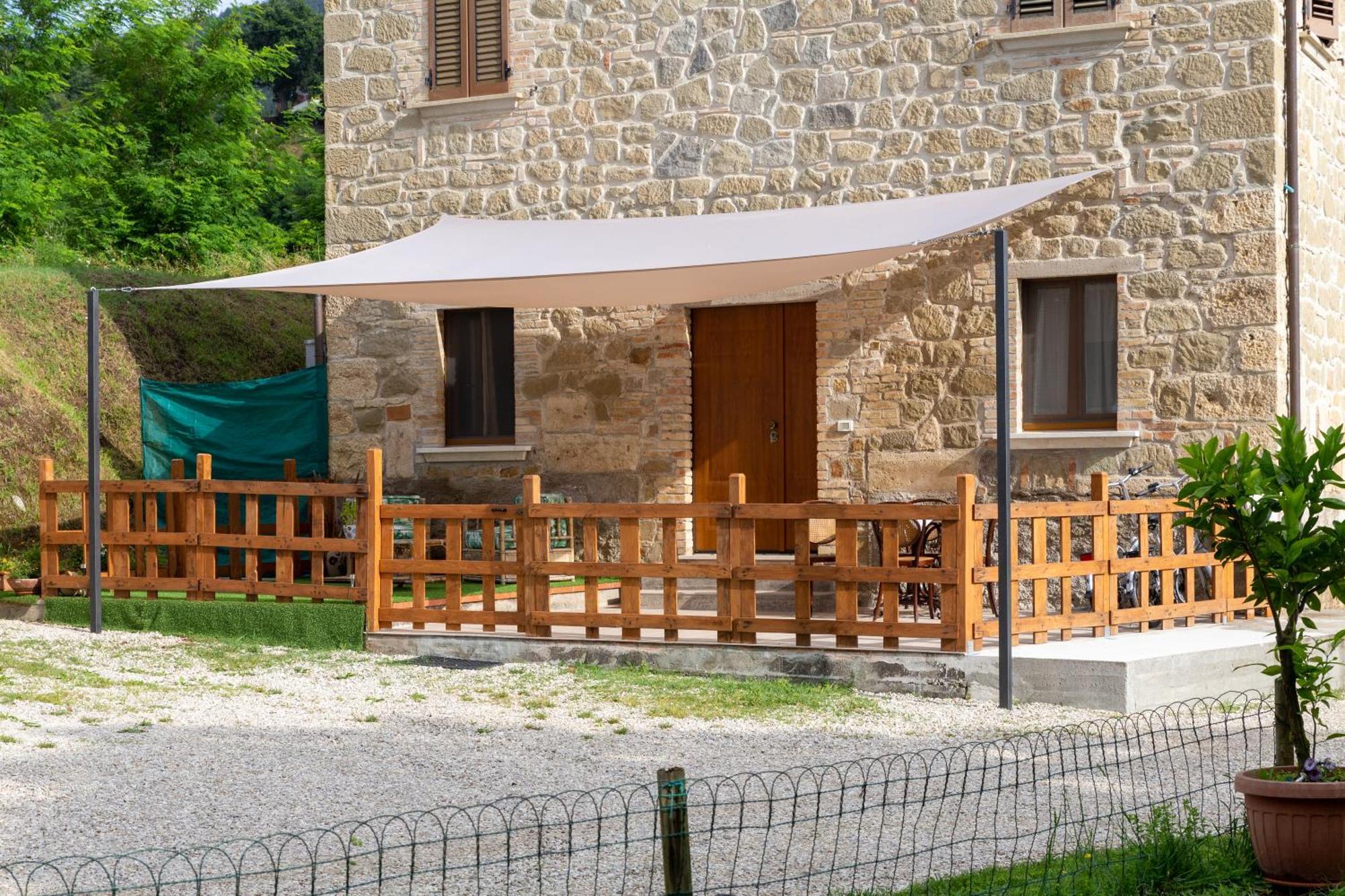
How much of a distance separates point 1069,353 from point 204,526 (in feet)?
18.8

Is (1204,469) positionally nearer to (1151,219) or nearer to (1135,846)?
(1135,846)

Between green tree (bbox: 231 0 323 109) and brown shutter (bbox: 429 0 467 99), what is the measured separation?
1566 inches

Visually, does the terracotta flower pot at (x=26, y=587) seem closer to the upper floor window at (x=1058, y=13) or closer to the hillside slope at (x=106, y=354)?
the hillside slope at (x=106, y=354)

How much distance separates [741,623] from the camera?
8203 millimetres

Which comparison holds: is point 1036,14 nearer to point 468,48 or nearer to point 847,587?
point 468,48

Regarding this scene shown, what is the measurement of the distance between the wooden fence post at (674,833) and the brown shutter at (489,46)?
907 centimetres

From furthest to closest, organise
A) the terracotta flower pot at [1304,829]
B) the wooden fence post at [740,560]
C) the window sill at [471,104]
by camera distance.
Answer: the window sill at [471,104], the wooden fence post at [740,560], the terracotta flower pot at [1304,829]

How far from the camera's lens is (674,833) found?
12.0 feet

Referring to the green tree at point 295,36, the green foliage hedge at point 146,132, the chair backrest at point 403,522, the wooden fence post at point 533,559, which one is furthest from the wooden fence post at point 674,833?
the green tree at point 295,36

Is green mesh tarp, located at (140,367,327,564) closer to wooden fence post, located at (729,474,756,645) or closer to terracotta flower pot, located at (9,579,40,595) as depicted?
terracotta flower pot, located at (9,579,40,595)

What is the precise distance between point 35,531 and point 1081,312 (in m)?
8.48

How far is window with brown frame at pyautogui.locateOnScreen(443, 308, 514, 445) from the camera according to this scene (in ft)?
39.7

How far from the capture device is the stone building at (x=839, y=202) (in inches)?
390

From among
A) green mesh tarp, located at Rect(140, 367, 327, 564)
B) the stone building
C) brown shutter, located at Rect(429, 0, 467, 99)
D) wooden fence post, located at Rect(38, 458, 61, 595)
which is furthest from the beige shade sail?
green mesh tarp, located at Rect(140, 367, 327, 564)
